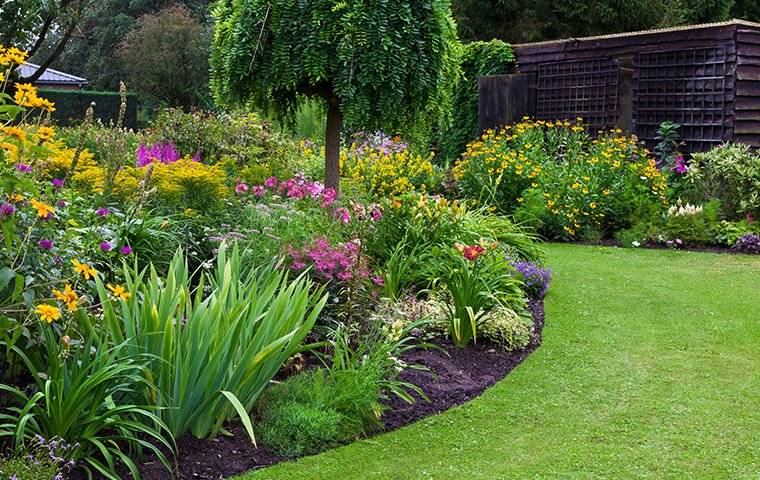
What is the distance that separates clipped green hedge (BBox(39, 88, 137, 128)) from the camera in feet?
76.1

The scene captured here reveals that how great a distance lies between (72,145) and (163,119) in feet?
6.03

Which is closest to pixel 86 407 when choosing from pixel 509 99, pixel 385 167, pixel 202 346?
pixel 202 346

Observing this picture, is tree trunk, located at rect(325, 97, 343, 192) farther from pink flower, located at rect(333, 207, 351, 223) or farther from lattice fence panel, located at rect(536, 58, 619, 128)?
lattice fence panel, located at rect(536, 58, 619, 128)

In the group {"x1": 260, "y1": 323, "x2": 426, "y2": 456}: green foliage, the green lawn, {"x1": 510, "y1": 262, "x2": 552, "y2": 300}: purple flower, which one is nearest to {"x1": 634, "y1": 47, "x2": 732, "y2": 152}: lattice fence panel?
the green lawn

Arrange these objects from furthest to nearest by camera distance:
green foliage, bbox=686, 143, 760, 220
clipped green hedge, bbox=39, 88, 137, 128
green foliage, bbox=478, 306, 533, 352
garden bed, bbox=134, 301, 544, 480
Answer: clipped green hedge, bbox=39, 88, 137, 128 < green foliage, bbox=686, 143, 760, 220 < green foliage, bbox=478, 306, 533, 352 < garden bed, bbox=134, 301, 544, 480

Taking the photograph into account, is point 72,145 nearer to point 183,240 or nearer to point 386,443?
point 183,240

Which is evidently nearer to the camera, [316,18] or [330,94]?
[316,18]

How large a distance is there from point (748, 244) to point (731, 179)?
1.19 m

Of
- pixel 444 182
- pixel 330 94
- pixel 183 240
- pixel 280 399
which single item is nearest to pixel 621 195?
pixel 444 182

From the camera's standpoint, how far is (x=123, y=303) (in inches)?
142

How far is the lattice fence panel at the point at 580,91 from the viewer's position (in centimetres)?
1372

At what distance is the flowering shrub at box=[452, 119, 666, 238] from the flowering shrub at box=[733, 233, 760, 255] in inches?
45.0

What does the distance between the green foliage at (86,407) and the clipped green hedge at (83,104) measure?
800 inches

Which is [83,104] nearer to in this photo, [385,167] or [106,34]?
[106,34]
